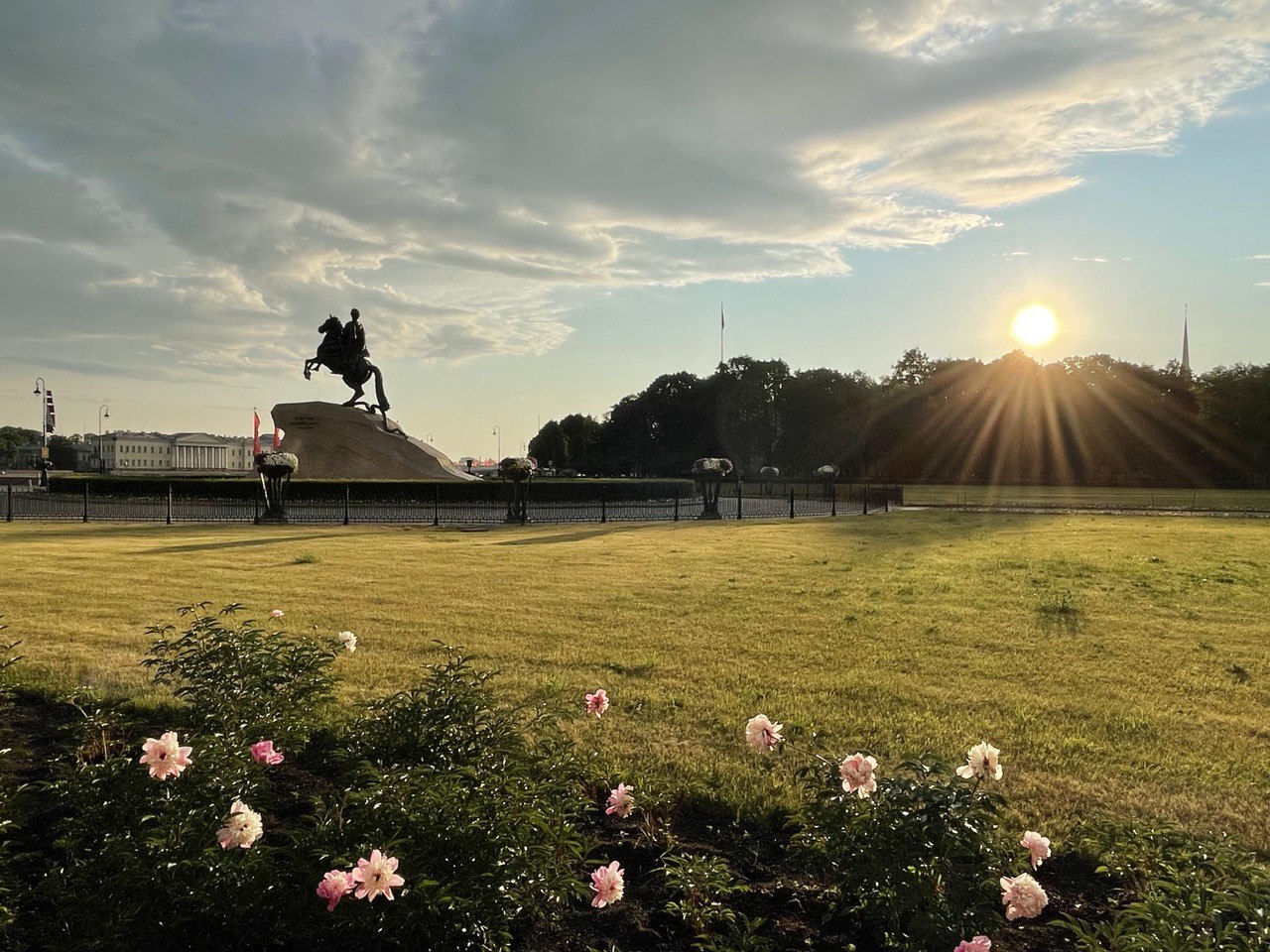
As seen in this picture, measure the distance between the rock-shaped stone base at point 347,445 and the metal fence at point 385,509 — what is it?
22.5ft

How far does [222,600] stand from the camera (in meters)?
9.70

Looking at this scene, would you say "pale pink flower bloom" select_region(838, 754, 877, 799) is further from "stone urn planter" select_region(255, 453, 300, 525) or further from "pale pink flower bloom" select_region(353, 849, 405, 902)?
"stone urn planter" select_region(255, 453, 300, 525)

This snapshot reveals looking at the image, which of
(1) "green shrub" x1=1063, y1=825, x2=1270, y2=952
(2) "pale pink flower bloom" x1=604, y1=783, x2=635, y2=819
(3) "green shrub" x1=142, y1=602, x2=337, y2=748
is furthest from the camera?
(3) "green shrub" x1=142, y1=602, x2=337, y2=748

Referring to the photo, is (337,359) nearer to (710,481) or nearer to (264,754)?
(710,481)

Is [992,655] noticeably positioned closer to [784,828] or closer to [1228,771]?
[1228,771]

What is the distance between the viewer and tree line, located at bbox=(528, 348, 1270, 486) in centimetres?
6294

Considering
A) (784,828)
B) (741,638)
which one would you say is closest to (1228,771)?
(784,828)

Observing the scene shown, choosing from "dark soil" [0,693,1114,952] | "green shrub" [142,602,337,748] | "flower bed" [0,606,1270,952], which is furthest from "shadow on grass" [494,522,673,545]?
"flower bed" [0,606,1270,952]

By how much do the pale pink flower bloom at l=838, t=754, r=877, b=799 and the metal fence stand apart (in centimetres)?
2074

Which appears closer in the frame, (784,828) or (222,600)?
(784,828)

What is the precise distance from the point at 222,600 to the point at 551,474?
161 ft

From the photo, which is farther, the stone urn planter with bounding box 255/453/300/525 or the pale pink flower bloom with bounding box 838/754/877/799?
the stone urn planter with bounding box 255/453/300/525

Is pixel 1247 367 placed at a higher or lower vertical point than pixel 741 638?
higher

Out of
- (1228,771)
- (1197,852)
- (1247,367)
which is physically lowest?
(1228,771)
